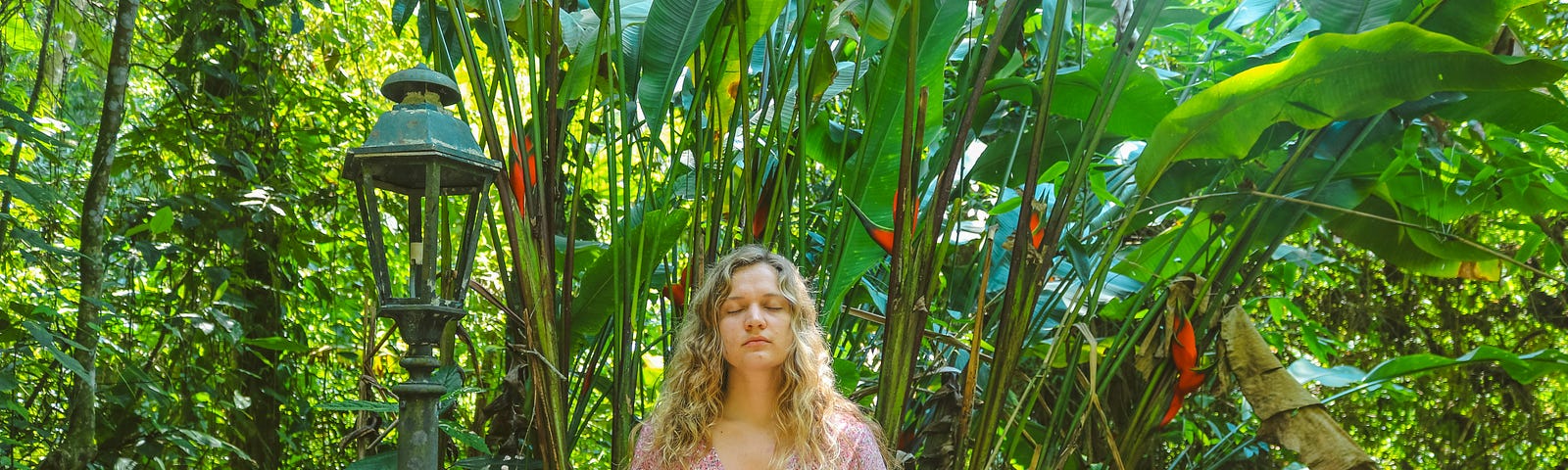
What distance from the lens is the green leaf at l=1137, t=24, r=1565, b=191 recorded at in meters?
1.41

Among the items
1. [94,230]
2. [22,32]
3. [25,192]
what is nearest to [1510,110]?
[25,192]

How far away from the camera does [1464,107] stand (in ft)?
5.77

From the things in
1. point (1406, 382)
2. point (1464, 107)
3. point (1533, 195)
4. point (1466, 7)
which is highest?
point (1466, 7)

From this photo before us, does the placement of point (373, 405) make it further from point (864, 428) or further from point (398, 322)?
point (864, 428)

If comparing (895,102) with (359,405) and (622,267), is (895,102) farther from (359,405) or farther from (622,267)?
(359,405)

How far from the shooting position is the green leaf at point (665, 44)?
1.61 metres

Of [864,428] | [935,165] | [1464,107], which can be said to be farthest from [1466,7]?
[864,428]

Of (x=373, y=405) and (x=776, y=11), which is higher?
(x=776, y=11)

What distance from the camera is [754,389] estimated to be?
1621mm

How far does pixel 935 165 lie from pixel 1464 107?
85 cm

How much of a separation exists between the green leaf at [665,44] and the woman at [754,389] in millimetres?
273

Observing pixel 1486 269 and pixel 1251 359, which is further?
pixel 1486 269

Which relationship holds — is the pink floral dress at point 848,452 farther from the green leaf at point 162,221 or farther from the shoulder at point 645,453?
the green leaf at point 162,221

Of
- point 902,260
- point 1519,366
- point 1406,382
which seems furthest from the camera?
point 1406,382
